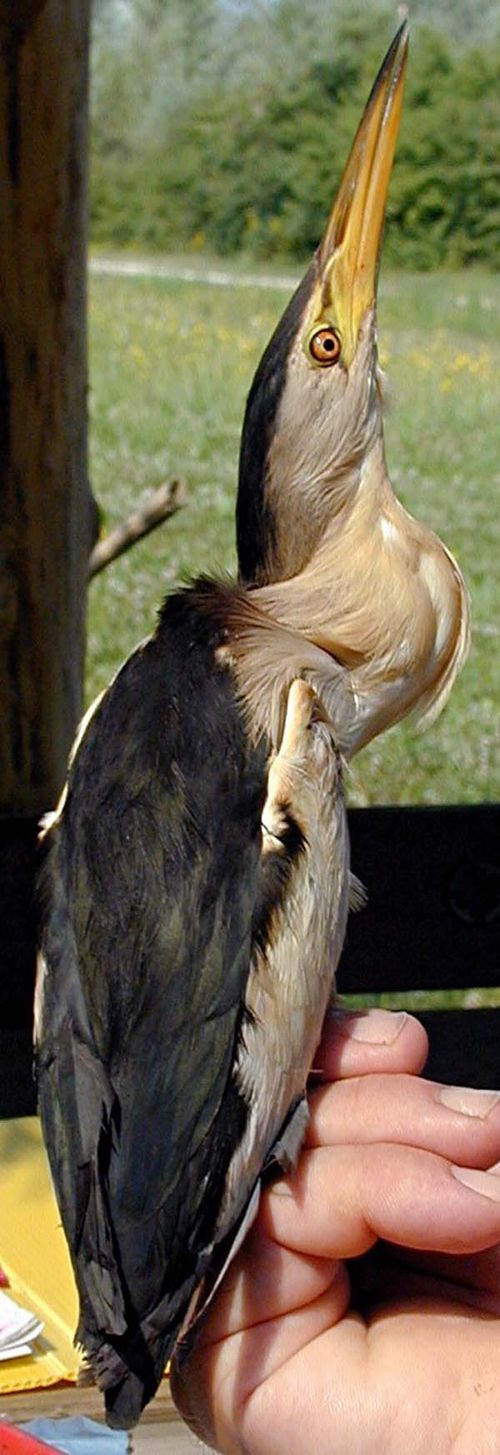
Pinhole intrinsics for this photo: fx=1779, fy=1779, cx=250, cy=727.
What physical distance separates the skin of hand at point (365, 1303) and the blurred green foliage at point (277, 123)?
17.1 ft

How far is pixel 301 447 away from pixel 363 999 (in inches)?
68.8

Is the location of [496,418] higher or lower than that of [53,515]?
lower

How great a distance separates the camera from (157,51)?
5.71 metres

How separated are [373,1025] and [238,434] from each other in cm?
437

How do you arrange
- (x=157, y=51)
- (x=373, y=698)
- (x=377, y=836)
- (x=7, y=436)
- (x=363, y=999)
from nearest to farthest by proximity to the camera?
(x=373, y=698) < (x=7, y=436) < (x=377, y=836) < (x=363, y=999) < (x=157, y=51)

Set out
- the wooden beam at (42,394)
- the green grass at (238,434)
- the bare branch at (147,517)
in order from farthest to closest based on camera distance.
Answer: the green grass at (238,434) < the bare branch at (147,517) < the wooden beam at (42,394)

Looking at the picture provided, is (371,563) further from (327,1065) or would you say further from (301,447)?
(327,1065)

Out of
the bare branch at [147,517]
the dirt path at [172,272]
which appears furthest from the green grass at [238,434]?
the bare branch at [147,517]

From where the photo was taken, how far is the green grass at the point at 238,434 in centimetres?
393

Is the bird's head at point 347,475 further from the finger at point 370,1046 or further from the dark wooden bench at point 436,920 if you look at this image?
the dark wooden bench at point 436,920

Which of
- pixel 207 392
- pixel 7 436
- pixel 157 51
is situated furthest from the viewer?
pixel 157 51

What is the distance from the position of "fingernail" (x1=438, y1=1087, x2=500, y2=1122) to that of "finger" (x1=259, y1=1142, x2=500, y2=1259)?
3cm

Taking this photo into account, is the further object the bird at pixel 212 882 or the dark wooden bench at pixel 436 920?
the dark wooden bench at pixel 436 920

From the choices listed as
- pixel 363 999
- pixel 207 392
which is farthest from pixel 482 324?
pixel 363 999
